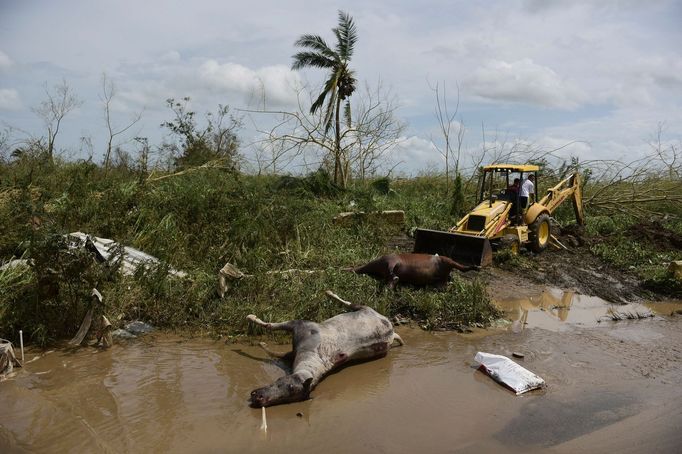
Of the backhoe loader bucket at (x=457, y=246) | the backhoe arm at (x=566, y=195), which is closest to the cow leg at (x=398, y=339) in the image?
the backhoe loader bucket at (x=457, y=246)

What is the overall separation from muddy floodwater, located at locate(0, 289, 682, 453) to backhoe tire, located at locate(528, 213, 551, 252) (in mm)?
4209

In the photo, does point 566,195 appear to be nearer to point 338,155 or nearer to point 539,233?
point 539,233

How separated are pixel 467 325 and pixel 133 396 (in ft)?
13.0

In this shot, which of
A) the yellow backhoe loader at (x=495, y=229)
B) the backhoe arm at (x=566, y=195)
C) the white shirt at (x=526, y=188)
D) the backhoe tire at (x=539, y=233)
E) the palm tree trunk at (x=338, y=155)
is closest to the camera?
the yellow backhoe loader at (x=495, y=229)

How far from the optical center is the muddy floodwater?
3.85m

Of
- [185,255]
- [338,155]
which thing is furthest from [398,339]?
[338,155]

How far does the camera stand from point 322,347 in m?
4.93

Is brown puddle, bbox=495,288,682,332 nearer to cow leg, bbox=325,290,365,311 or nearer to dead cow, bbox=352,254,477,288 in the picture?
dead cow, bbox=352,254,477,288

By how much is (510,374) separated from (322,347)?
5.79ft

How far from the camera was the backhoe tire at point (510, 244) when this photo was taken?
959cm

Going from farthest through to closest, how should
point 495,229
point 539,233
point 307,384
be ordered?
1. point 539,233
2. point 495,229
3. point 307,384

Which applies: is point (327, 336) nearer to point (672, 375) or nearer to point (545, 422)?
point (545, 422)

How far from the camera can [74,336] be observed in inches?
220

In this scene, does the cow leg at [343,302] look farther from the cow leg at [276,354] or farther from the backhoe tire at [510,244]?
the backhoe tire at [510,244]
